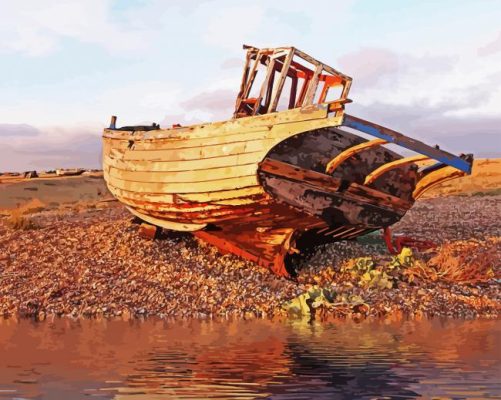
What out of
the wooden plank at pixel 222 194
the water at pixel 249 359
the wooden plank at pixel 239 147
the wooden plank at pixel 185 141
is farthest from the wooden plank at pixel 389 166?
the water at pixel 249 359

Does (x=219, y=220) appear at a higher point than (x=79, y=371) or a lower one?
higher

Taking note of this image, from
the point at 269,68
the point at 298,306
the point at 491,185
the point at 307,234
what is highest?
the point at 491,185

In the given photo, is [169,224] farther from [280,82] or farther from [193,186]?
[280,82]

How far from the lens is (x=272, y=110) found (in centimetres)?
1534

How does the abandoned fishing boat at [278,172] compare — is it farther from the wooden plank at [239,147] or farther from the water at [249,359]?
the water at [249,359]

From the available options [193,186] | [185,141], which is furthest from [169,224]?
[185,141]

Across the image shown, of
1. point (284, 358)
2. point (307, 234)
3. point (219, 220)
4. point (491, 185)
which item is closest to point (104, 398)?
point (284, 358)

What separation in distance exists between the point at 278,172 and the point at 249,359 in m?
5.45

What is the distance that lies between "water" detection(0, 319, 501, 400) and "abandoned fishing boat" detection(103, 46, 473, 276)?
2983 millimetres

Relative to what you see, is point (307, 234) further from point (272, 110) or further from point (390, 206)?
point (272, 110)

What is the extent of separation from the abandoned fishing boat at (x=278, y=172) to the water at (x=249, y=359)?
2.98m

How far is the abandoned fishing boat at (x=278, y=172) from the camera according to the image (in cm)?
1404

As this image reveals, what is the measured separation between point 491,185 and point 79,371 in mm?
45371

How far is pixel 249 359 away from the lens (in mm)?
9547
